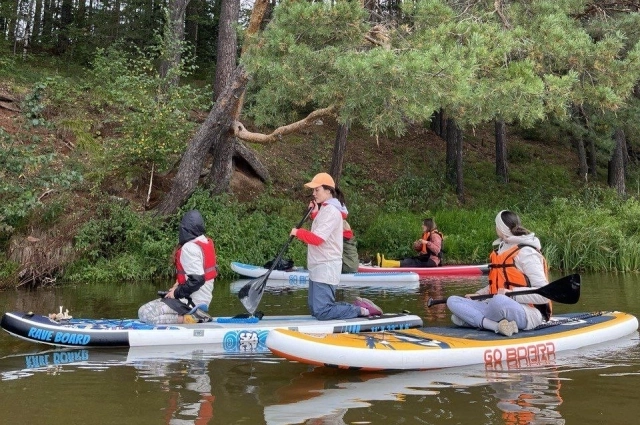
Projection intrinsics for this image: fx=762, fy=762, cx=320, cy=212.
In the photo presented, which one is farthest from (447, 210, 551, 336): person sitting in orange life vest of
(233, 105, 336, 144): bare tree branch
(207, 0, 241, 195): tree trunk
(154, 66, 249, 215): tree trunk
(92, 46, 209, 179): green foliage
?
(92, 46, 209, 179): green foliage

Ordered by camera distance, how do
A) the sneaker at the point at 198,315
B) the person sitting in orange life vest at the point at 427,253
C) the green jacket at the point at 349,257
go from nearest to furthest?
the sneaker at the point at 198,315 → the green jacket at the point at 349,257 → the person sitting in orange life vest at the point at 427,253

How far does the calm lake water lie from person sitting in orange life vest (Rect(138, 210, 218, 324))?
483mm

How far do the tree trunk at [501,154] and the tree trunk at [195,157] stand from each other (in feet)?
29.7

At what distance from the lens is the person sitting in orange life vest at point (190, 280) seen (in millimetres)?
7234

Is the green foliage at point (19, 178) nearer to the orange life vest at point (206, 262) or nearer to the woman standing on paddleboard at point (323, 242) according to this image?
the orange life vest at point (206, 262)

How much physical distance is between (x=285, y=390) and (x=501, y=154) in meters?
16.8

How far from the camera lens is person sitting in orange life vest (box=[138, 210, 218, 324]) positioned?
23.7ft

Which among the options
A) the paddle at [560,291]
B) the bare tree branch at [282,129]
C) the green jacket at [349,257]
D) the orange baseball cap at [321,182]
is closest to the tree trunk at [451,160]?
the bare tree branch at [282,129]

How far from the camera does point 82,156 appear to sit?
1584 cm

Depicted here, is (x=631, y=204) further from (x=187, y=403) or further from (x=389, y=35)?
(x=187, y=403)

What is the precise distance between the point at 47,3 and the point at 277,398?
24065 mm

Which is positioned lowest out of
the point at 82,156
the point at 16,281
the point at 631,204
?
the point at 16,281

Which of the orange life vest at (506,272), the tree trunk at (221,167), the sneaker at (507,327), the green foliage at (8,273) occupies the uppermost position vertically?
the tree trunk at (221,167)

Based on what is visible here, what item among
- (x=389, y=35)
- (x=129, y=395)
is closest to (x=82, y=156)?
(x=389, y=35)
